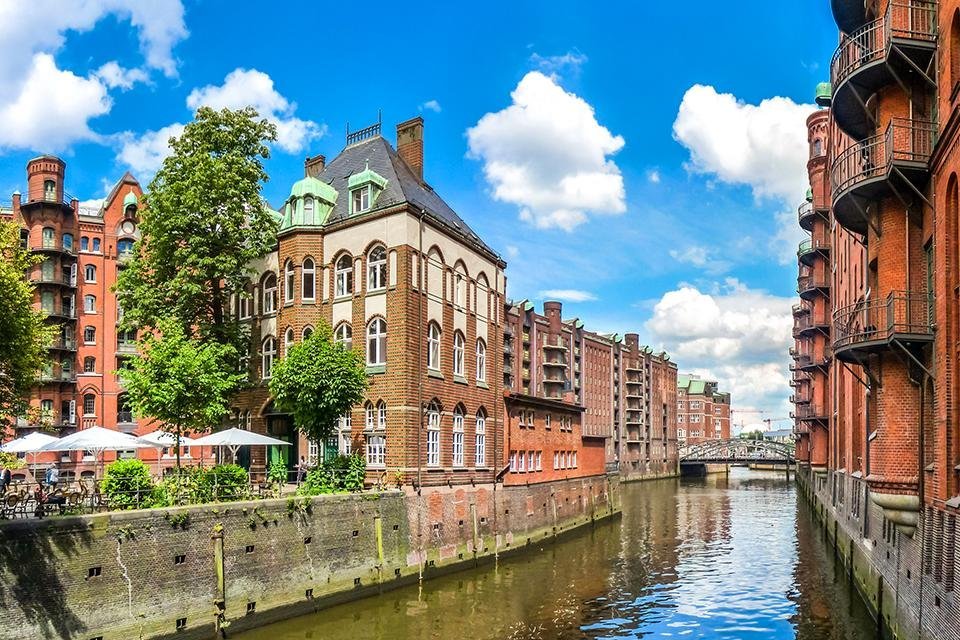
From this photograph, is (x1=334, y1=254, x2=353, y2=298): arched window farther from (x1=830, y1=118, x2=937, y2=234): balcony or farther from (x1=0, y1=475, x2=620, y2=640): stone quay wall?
(x1=830, y1=118, x2=937, y2=234): balcony

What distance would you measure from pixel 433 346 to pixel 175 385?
1154 cm

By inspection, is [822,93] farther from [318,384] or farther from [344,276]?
[318,384]

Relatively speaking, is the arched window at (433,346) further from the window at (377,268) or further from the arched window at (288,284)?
the arched window at (288,284)

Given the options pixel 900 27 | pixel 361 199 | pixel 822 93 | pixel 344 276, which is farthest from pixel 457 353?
pixel 822 93

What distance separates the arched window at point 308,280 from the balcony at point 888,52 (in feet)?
78.8


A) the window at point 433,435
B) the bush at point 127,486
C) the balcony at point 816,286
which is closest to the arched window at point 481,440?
the window at point 433,435


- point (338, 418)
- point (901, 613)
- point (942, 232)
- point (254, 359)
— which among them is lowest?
point (901, 613)

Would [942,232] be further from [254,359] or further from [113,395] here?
[113,395]

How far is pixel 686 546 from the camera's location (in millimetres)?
44438

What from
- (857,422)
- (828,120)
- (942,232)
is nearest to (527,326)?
(828,120)

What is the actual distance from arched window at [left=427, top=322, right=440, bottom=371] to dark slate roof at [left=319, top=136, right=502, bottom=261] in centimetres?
503

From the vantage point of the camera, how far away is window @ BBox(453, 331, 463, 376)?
37750mm

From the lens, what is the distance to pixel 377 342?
3491 centimetres

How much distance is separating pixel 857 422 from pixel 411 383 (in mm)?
20534
